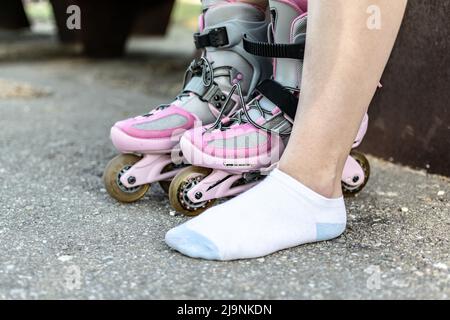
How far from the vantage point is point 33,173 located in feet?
4.08

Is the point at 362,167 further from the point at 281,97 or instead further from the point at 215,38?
the point at 215,38

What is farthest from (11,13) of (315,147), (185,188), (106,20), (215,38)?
(315,147)

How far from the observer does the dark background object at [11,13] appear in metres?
3.59

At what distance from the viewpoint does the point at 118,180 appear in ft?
3.37

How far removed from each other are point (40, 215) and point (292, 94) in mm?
426

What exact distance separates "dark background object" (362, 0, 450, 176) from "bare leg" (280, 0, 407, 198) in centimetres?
40

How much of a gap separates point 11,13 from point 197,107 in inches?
115

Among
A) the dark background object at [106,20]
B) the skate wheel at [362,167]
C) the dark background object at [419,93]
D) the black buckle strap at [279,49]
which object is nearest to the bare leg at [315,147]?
the black buckle strap at [279,49]

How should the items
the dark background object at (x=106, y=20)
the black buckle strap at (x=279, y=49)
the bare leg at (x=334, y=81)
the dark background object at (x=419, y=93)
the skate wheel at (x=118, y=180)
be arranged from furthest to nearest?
the dark background object at (x=106, y=20) < the dark background object at (x=419, y=93) < the skate wheel at (x=118, y=180) < the black buckle strap at (x=279, y=49) < the bare leg at (x=334, y=81)

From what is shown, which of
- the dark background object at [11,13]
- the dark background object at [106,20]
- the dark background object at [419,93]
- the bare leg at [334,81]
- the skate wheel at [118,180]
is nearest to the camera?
the bare leg at [334,81]

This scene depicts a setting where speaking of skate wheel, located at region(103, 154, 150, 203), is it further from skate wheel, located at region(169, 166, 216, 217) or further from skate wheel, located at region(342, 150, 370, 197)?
skate wheel, located at region(342, 150, 370, 197)

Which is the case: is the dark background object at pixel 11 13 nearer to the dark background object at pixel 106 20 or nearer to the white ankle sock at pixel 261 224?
the dark background object at pixel 106 20

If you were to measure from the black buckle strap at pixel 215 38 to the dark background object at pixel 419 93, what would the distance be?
1.29ft
